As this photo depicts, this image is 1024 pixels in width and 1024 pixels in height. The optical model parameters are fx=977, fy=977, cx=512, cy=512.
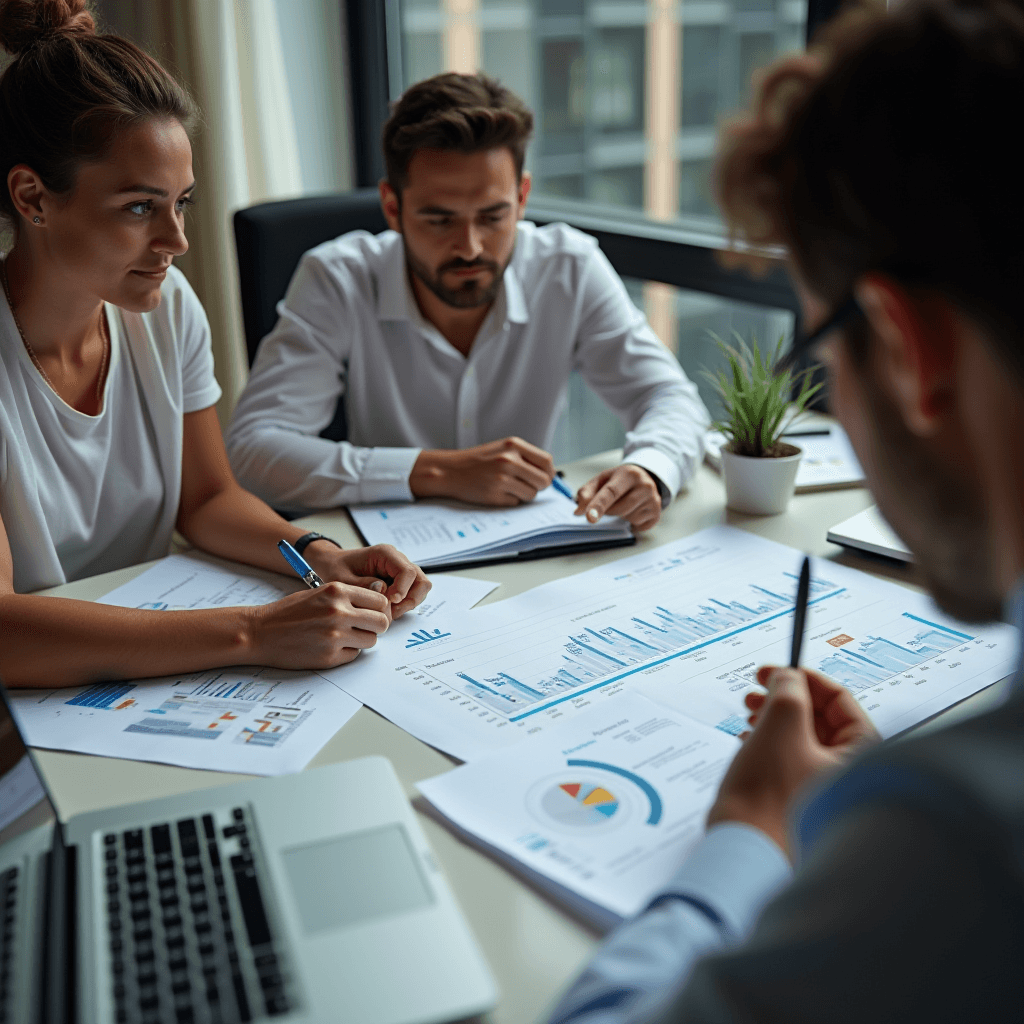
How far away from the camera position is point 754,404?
4.58ft

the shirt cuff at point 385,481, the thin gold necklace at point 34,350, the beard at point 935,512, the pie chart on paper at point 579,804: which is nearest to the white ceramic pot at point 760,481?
the shirt cuff at point 385,481

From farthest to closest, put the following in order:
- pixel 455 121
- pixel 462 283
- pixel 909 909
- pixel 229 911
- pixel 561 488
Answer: pixel 462 283 → pixel 455 121 → pixel 561 488 → pixel 229 911 → pixel 909 909

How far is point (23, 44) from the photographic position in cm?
129

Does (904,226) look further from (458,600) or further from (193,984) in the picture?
(458,600)

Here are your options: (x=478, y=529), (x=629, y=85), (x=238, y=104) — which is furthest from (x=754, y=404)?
(x=238, y=104)

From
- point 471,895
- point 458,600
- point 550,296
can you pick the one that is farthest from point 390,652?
point 550,296

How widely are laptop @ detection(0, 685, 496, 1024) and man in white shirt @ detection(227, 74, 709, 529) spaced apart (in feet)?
2.55

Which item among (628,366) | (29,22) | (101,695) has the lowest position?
(101,695)

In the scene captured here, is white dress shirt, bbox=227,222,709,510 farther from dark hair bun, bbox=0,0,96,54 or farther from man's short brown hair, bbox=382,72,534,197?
dark hair bun, bbox=0,0,96,54

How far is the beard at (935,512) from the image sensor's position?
51cm

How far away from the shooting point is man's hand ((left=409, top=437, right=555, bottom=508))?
145 centimetres

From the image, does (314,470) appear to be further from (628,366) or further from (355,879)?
(355,879)

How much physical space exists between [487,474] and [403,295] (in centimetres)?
56

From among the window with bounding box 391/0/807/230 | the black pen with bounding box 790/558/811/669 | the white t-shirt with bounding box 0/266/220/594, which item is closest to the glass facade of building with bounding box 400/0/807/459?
the window with bounding box 391/0/807/230
